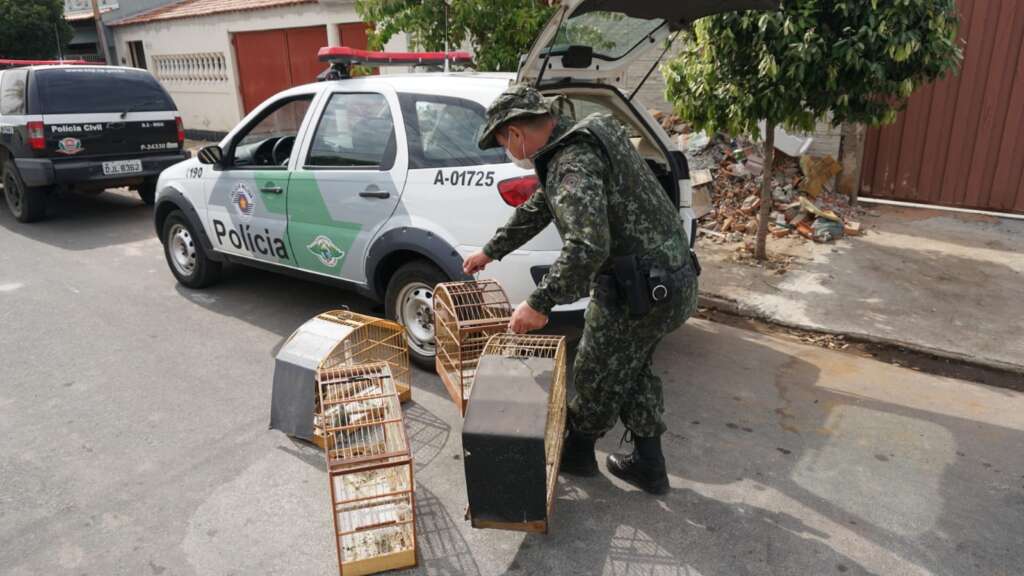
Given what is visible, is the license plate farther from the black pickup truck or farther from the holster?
the holster

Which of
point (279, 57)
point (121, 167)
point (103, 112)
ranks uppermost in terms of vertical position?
point (279, 57)

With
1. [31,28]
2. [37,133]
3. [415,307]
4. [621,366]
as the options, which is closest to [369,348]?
[415,307]

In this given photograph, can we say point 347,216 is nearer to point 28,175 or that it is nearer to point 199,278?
point 199,278

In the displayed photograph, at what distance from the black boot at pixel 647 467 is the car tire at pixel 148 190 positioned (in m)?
7.97

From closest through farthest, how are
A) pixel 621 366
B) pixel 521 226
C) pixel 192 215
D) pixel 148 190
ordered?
pixel 621 366, pixel 521 226, pixel 192 215, pixel 148 190

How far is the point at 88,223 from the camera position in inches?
332

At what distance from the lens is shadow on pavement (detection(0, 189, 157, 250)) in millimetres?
7664

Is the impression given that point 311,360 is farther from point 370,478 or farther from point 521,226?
point 521,226

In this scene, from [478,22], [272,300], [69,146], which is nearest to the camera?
[272,300]

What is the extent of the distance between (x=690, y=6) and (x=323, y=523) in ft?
10.5

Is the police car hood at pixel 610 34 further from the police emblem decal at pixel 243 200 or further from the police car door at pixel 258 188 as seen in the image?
the police emblem decal at pixel 243 200

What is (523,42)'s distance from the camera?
20.0 feet

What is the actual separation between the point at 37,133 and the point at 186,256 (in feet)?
10.9

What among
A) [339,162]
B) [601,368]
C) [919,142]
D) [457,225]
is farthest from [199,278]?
[919,142]
